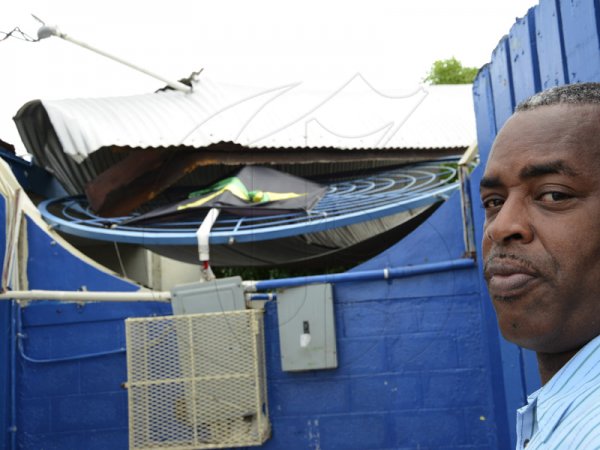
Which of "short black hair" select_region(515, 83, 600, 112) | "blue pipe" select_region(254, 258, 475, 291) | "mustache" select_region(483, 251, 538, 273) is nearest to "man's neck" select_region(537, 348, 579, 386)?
"mustache" select_region(483, 251, 538, 273)

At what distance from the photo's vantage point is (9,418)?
638 centimetres

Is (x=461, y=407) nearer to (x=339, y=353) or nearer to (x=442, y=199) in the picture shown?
(x=339, y=353)

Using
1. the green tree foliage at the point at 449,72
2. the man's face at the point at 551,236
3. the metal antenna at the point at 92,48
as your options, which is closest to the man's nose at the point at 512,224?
the man's face at the point at 551,236

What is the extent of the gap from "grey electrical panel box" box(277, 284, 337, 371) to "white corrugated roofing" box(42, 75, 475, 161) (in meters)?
2.82

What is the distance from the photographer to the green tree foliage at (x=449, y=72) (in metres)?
21.0

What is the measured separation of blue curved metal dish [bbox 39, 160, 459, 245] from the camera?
683cm

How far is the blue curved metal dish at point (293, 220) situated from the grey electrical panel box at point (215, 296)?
2.16 feet

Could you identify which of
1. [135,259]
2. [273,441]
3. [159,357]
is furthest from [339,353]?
[135,259]

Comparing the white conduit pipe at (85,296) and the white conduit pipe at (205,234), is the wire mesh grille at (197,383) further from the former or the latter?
the white conduit pipe at (205,234)

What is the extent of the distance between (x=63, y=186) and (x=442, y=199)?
204 inches

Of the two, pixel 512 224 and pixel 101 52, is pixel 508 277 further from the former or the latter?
pixel 101 52

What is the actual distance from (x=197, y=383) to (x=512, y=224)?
17.0 ft

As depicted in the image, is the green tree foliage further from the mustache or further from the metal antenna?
the mustache

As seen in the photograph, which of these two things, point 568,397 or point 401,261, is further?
point 401,261
